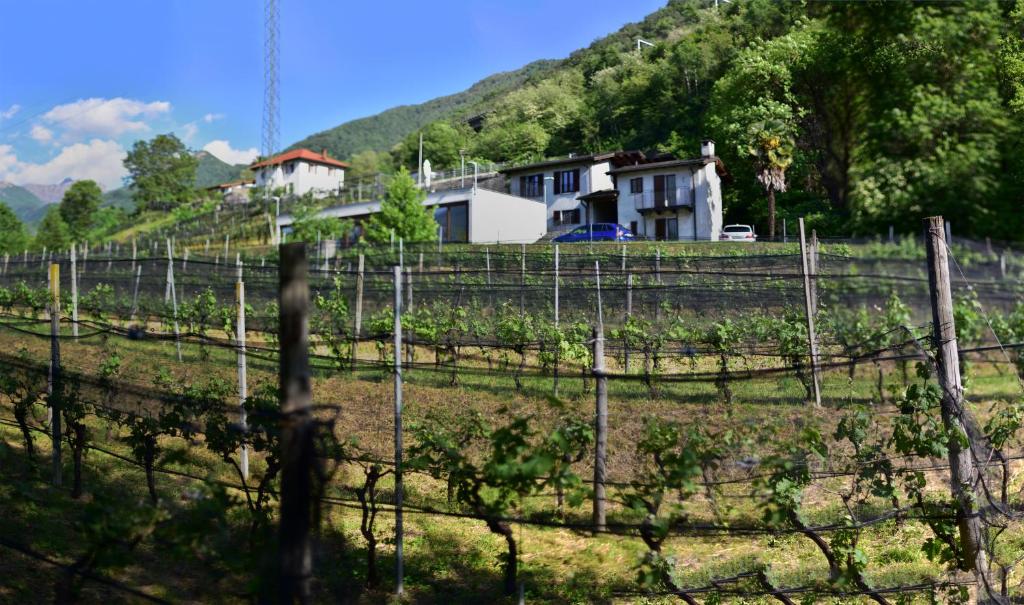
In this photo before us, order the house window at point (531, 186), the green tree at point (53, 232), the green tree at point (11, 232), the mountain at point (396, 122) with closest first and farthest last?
the house window at point (531, 186), the green tree at point (11, 232), the green tree at point (53, 232), the mountain at point (396, 122)

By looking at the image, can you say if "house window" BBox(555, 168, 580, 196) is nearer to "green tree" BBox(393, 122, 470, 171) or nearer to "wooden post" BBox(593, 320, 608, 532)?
"green tree" BBox(393, 122, 470, 171)

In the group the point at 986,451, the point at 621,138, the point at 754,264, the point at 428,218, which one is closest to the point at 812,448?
the point at 986,451

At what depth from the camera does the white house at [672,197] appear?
34438 mm

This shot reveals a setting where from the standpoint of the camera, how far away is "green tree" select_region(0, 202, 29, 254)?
6444 centimetres

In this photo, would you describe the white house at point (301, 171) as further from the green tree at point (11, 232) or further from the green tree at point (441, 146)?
the green tree at point (11, 232)

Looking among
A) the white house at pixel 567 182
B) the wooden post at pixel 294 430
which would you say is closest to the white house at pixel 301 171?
the white house at pixel 567 182

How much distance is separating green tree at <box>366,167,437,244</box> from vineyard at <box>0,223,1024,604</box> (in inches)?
598

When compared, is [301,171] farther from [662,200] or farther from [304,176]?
[662,200]

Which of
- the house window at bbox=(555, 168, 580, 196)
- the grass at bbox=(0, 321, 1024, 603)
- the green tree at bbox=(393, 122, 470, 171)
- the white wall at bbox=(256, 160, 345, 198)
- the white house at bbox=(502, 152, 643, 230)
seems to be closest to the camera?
the grass at bbox=(0, 321, 1024, 603)

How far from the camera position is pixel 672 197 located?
116 feet

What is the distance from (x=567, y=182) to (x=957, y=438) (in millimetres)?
36888

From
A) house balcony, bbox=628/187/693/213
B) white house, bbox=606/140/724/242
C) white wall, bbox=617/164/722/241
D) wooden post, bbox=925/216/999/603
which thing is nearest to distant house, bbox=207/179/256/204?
white house, bbox=606/140/724/242

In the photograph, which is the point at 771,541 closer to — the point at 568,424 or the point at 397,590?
the point at 568,424

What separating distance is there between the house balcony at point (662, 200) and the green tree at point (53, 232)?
167 ft
